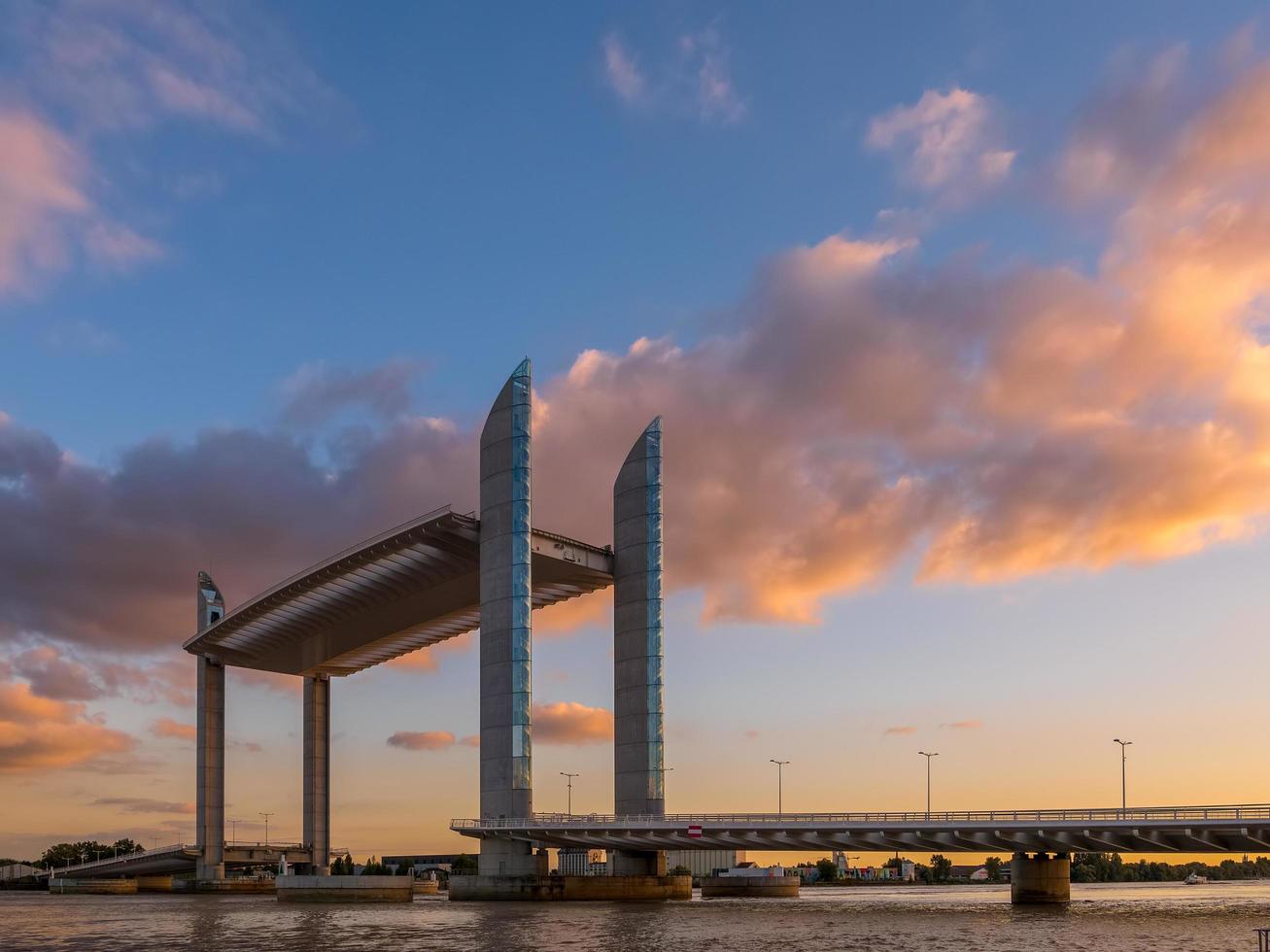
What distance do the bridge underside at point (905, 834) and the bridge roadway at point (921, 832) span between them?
0.05 metres

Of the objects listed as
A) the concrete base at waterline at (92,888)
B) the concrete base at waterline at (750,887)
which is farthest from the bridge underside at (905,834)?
the concrete base at waterline at (92,888)

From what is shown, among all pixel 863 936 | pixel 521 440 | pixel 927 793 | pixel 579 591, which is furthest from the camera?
pixel 927 793

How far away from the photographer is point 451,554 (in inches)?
3679

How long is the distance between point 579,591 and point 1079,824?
151ft

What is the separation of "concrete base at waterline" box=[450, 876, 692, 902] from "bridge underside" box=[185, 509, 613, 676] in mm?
20940

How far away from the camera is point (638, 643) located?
3723 inches

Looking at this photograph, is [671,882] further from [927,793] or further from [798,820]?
[927,793]

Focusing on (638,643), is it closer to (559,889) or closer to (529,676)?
(529,676)

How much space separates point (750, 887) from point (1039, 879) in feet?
134

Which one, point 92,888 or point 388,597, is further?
point 92,888

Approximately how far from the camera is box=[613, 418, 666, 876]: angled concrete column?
92125 millimetres

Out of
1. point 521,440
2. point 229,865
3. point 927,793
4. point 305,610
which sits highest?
point 521,440

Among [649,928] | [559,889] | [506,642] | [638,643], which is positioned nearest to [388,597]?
[506,642]

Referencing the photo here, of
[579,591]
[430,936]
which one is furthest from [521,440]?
[430,936]
